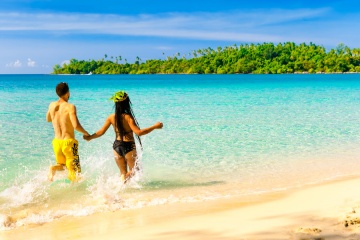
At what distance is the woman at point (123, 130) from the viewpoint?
6.64m

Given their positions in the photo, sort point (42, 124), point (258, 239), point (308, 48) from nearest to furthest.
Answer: point (258, 239), point (42, 124), point (308, 48)

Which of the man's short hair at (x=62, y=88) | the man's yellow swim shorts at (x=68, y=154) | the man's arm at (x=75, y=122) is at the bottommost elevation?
the man's yellow swim shorts at (x=68, y=154)

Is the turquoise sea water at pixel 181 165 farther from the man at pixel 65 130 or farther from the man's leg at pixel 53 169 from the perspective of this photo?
the man at pixel 65 130

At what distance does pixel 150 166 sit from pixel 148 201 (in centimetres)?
298

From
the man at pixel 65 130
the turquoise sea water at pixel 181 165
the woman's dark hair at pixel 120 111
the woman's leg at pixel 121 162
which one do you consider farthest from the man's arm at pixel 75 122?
the turquoise sea water at pixel 181 165

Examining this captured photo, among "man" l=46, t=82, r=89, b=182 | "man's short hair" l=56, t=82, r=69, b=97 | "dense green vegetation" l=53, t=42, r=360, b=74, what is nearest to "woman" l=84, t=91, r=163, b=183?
"man" l=46, t=82, r=89, b=182

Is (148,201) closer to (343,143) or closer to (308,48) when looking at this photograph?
(343,143)

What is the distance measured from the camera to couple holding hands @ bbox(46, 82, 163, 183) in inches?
262

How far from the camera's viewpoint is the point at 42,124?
18.1 metres

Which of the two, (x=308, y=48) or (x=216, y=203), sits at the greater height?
(x=308, y=48)

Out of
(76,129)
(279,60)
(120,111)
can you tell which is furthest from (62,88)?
(279,60)

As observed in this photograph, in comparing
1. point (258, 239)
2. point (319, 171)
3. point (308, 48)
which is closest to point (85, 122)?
point (319, 171)

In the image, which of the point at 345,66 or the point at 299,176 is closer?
the point at 299,176

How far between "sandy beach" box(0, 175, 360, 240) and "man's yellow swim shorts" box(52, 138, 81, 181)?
1117mm
